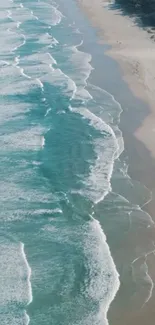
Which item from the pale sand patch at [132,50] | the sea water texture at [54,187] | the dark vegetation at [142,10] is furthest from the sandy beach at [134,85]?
the dark vegetation at [142,10]

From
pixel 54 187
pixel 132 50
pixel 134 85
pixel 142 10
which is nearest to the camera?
pixel 54 187

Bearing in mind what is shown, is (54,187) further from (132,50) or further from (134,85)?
(132,50)

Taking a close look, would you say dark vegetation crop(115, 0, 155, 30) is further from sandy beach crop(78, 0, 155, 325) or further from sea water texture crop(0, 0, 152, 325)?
sea water texture crop(0, 0, 152, 325)

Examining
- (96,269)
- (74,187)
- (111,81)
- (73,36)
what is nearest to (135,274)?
(96,269)

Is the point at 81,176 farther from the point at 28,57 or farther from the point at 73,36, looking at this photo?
the point at 73,36

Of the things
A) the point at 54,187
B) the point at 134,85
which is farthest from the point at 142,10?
the point at 54,187
